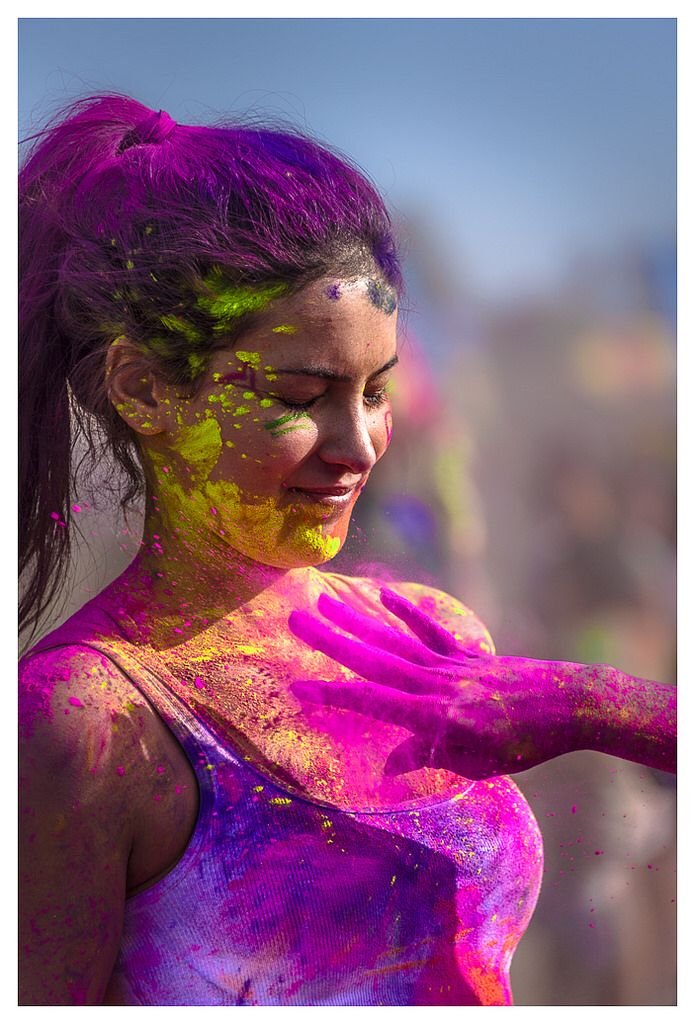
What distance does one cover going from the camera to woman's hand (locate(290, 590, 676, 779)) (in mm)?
1224

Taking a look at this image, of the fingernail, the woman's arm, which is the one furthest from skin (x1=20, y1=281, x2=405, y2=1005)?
the fingernail

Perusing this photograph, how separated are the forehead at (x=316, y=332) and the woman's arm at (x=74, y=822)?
0.39 meters

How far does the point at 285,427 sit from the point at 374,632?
0.95ft

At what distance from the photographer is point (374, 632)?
127cm

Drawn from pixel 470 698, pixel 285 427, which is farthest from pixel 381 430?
pixel 470 698

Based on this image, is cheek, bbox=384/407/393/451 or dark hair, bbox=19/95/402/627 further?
cheek, bbox=384/407/393/451

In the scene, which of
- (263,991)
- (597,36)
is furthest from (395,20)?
(263,991)

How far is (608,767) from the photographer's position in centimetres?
141

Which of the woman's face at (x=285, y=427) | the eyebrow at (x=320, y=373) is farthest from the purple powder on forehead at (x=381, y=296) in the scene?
the eyebrow at (x=320, y=373)

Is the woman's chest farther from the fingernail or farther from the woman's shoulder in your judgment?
the woman's shoulder

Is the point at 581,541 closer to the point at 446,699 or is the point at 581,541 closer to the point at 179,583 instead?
the point at 446,699

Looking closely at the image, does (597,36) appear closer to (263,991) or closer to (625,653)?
(625,653)

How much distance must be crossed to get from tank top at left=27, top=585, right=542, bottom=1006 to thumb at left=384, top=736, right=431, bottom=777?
47mm

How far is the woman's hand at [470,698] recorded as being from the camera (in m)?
1.22
